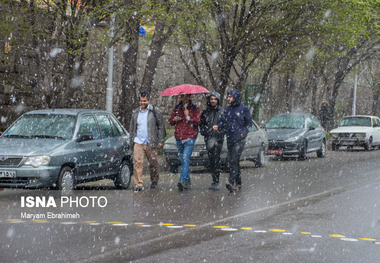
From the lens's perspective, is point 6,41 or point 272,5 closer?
point 6,41

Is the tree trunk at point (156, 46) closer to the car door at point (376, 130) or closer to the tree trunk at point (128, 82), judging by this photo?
the tree trunk at point (128, 82)

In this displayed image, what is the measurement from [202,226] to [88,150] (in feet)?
12.0

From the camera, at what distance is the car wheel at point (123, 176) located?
39.7 feet

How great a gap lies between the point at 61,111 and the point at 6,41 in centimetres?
488

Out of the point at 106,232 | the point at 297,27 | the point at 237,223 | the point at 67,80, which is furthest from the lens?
the point at 297,27

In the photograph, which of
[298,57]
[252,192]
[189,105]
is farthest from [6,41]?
[298,57]

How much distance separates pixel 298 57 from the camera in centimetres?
2678

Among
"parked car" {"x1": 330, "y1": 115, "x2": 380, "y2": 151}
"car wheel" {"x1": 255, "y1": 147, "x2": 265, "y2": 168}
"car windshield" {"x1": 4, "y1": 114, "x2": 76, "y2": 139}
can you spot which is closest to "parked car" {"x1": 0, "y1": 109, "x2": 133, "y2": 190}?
"car windshield" {"x1": 4, "y1": 114, "x2": 76, "y2": 139}

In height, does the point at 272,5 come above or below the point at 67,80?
above

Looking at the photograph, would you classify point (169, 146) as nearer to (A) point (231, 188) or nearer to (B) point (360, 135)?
(A) point (231, 188)

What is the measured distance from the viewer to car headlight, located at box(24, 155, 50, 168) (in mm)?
10164

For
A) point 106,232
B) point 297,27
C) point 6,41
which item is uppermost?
point 297,27

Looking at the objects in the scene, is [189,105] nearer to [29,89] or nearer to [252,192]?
[252,192]

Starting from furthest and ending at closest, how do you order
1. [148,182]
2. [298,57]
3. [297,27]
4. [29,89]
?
[298,57]
[297,27]
[29,89]
[148,182]
